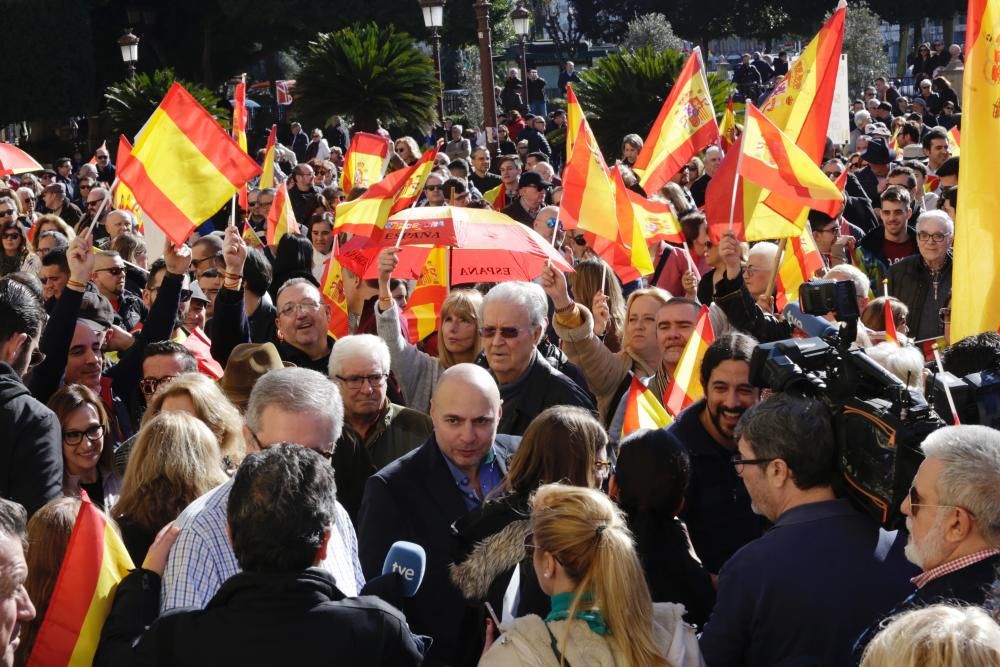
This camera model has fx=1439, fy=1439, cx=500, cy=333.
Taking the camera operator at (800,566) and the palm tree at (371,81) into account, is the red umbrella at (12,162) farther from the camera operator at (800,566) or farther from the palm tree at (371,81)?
the palm tree at (371,81)

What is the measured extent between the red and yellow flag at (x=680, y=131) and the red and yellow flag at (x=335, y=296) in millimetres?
2669

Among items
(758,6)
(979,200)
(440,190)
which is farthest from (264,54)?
(979,200)

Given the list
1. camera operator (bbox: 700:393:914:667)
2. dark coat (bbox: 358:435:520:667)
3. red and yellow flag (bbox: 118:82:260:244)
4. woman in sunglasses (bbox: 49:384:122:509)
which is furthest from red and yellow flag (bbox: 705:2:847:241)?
camera operator (bbox: 700:393:914:667)

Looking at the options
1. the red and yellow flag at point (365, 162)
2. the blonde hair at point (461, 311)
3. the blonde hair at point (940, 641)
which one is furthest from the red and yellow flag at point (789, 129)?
the blonde hair at point (940, 641)

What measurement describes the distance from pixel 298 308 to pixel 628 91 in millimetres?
12670

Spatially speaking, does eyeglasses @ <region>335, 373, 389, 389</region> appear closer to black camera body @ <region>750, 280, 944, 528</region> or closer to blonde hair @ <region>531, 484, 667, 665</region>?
black camera body @ <region>750, 280, 944, 528</region>

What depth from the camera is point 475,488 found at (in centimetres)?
467

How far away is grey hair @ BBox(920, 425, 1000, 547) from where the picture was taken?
10.7 ft

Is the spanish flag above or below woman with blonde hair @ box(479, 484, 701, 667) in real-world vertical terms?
above

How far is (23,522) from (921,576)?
2.11m

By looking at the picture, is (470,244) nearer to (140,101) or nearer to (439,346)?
(439,346)

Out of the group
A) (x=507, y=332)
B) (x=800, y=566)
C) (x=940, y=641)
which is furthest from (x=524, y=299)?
(x=940, y=641)

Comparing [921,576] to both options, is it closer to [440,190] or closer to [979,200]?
[979,200]

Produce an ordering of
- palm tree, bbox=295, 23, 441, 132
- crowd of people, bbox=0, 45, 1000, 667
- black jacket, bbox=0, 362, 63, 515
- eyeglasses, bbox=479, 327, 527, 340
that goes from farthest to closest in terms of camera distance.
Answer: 1. palm tree, bbox=295, 23, 441, 132
2. eyeglasses, bbox=479, 327, 527, 340
3. black jacket, bbox=0, 362, 63, 515
4. crowd of people, bbox=0, 45, 1000, 667
